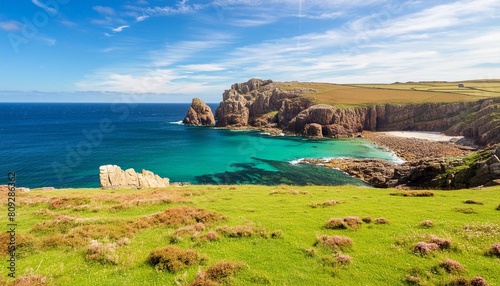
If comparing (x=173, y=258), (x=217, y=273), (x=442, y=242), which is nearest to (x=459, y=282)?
(x=442, y=242)

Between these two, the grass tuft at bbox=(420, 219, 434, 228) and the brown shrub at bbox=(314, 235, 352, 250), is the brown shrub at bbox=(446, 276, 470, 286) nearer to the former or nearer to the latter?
the brown shrub at bbox=(314, 235, 352, 250)

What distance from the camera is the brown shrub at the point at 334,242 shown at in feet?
54.8

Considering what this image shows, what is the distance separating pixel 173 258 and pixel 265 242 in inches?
234

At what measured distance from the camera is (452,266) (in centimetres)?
1385

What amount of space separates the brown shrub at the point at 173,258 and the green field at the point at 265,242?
11 cm

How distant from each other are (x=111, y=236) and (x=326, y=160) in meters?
80.8

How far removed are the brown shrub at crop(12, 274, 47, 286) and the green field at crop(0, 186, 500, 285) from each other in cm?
7

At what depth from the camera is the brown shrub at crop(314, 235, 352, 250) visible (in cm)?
1670

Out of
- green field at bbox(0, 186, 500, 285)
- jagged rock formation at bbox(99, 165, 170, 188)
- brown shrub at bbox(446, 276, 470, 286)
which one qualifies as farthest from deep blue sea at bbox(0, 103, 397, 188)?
brown shrub at bbox(446, 276, 470, 286)

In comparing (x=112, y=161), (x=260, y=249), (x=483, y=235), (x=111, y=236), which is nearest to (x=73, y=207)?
(x=111, y=236)

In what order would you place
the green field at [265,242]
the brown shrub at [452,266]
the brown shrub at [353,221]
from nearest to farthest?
the brown shrub at [452,266]
the green field at [265,242]
the brown shrub at [353,221]

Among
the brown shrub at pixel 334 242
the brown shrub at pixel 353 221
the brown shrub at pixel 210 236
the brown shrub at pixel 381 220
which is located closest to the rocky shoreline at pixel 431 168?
the brown shrub at pixel 381 220

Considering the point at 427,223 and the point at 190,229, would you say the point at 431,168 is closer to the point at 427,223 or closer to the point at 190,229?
the point at 427,223

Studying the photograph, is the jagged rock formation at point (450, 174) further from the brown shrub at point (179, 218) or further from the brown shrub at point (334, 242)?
the brown shrub at point (179, 218)
